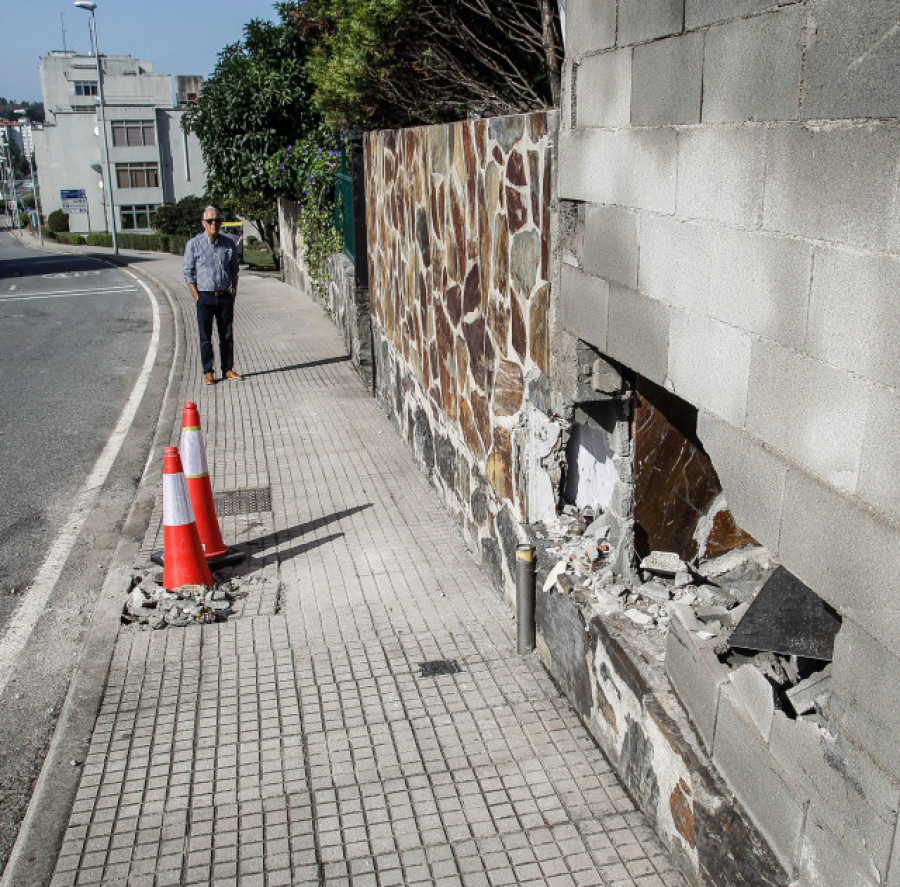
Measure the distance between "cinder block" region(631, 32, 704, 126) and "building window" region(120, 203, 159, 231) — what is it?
72.1 m

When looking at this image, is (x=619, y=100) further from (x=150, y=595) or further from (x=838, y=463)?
(x=150, y=595)

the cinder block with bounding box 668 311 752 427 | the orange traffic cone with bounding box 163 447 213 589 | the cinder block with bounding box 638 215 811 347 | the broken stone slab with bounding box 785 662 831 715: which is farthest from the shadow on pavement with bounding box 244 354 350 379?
the broken stone slab with bounding box 785 662 831 715

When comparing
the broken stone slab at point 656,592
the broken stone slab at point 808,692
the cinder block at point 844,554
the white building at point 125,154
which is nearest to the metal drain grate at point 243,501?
the broken stone slab at point 656,592

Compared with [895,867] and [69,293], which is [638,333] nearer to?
[895,867]

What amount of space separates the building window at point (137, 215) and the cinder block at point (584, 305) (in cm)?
7136

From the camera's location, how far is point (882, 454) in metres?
2.28

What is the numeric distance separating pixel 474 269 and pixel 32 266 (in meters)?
35.6

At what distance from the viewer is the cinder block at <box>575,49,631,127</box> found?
3.74m

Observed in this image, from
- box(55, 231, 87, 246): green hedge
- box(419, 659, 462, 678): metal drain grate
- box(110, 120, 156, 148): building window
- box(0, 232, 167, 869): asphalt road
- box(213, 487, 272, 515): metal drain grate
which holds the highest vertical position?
box(110, 120, 156, 148): building window

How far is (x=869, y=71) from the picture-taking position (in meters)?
2.27

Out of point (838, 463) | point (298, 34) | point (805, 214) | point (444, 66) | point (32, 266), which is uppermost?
point (298, 34)

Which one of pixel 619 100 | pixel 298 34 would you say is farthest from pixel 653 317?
pixel 298 34

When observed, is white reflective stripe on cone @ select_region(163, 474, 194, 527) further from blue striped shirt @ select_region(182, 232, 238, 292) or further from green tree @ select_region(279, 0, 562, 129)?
green tree @ select_region(279, 0, 562, 129)

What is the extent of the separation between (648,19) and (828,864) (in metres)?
2.78
